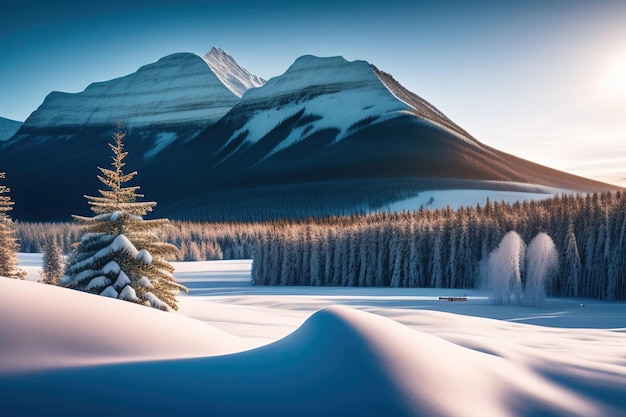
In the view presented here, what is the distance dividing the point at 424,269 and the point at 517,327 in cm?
2536

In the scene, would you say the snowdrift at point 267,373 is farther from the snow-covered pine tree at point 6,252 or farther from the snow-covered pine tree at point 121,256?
the snow-covered pine tree at point 6,252

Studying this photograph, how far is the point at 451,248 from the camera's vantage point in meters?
42.5

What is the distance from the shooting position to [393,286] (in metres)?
43.8

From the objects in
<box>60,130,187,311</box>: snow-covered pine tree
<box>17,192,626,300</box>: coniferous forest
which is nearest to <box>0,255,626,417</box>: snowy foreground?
<box>60,130,187,311</box>: snow-covered pine tree

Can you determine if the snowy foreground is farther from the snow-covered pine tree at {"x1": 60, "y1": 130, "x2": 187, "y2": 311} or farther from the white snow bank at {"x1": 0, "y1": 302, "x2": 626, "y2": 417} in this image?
the snow-covered pine tree at {"x1": 60, "y1": 130, "x2": 187, "y2": 311}

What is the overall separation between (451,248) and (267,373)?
128 ft

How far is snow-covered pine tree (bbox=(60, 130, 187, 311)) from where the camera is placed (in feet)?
51.1

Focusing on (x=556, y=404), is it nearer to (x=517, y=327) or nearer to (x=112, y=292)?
(x=112, y=292)

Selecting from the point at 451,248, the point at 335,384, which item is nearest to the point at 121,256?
the point at 335,384

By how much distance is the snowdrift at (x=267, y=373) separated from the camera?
4.73m

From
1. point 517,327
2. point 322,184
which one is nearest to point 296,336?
point 517,327

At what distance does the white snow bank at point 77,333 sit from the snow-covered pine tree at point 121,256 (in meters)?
8.60

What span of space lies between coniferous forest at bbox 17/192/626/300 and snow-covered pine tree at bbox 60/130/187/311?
15699 mm

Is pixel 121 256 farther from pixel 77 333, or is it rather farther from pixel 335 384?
pixel 335 384
